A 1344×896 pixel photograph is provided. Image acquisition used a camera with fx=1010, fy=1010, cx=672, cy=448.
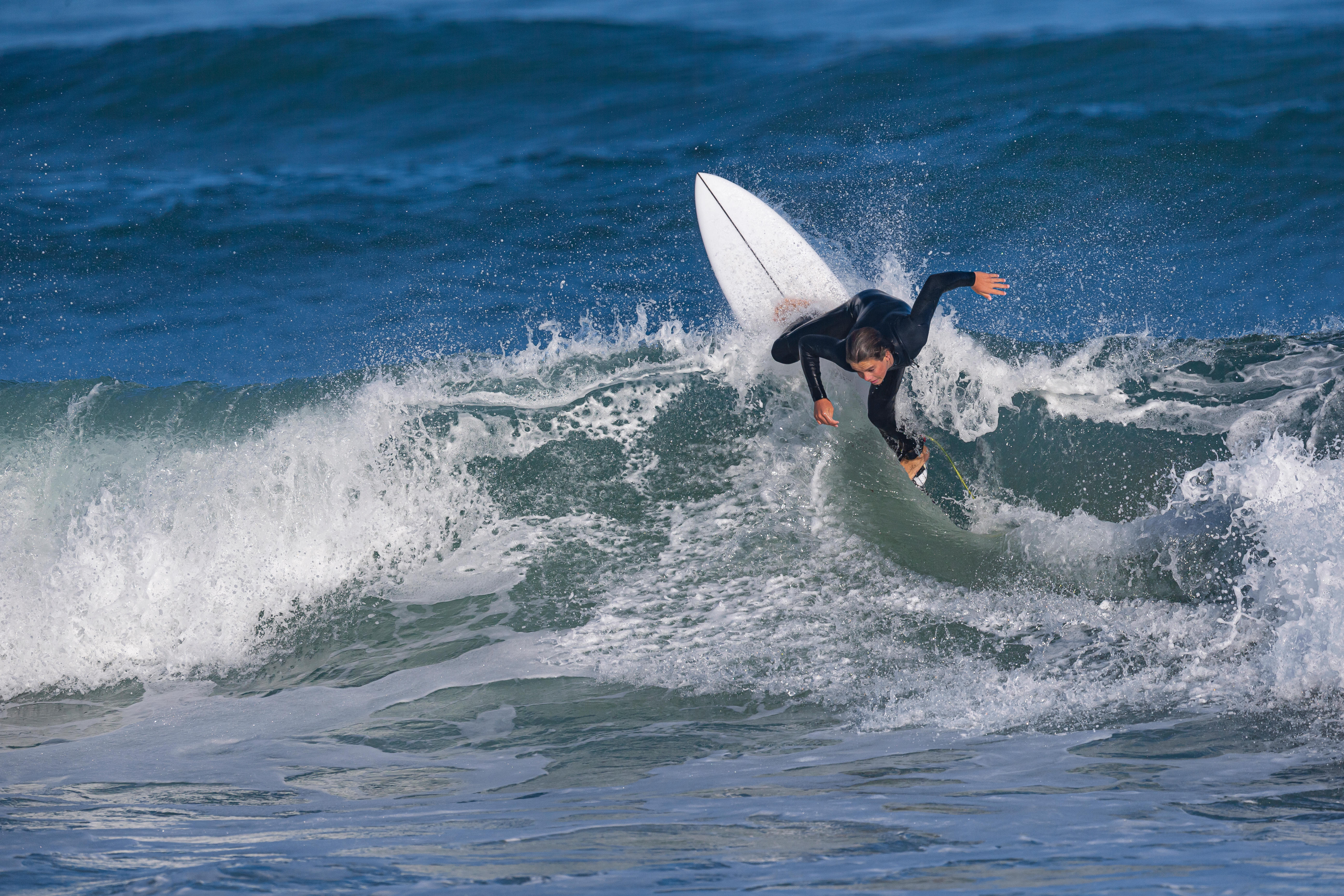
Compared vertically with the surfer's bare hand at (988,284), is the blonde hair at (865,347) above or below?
below

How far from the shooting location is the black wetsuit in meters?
5.58

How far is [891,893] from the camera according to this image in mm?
2482

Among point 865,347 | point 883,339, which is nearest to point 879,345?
point 865,347

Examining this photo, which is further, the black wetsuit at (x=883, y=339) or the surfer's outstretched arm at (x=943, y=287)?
the black wetsuit at (x=883, y=339)

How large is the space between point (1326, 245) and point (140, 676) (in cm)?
1059

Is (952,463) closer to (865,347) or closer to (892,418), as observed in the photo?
(892,418)

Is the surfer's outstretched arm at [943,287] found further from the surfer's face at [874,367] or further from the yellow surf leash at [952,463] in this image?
the yellow surf leash at [952,463]

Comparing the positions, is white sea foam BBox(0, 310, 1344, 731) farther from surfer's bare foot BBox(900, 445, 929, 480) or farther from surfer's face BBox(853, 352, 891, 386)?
surfer's face BBox(853, 352, 891, 386)

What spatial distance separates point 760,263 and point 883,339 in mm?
1547

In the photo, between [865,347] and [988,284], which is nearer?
[865,347]

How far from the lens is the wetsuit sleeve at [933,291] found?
18.0ft

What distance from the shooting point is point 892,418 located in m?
5.95

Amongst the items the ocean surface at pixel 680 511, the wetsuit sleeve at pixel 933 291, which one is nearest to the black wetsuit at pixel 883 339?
the wetsuit sleeve at pixel 933 291

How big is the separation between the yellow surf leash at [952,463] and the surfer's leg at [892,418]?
24cm
